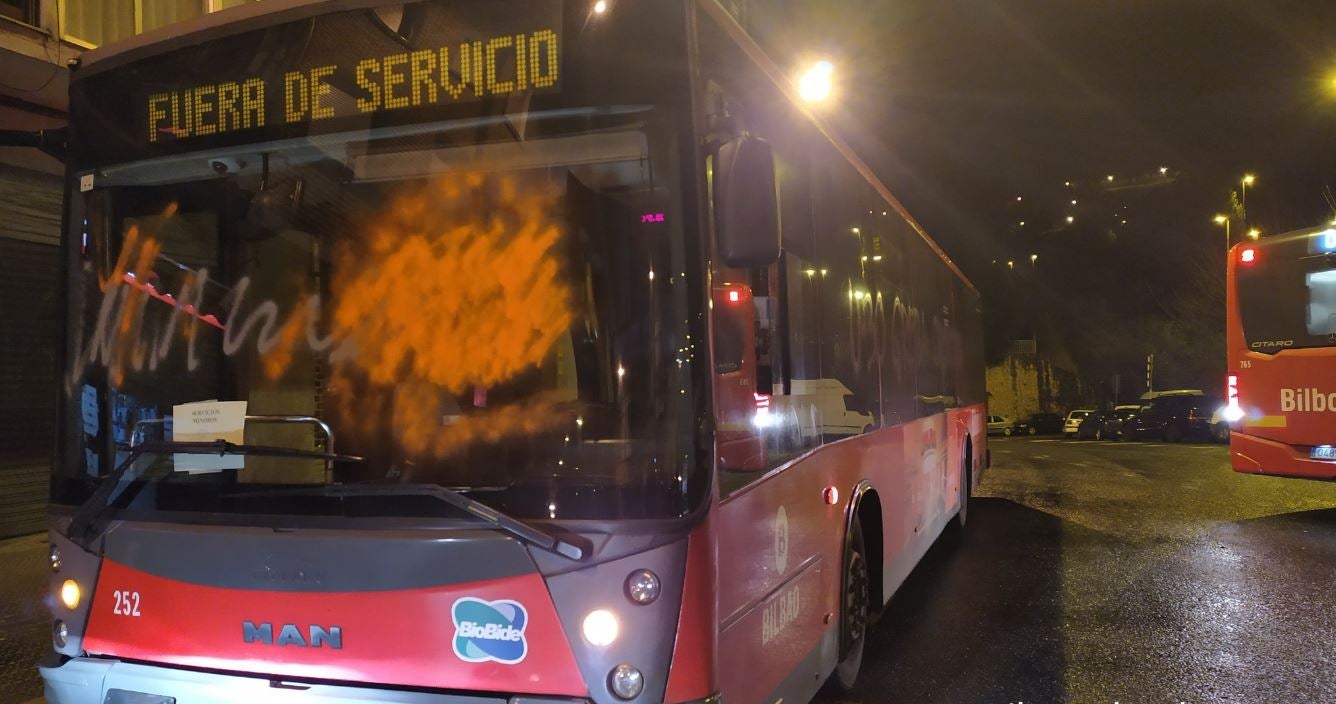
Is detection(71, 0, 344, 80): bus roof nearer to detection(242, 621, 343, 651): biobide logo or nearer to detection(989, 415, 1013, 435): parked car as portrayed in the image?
detection(242, 621, 343, 651): biobide logo

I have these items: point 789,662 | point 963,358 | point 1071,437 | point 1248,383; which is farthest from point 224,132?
point 1071,437

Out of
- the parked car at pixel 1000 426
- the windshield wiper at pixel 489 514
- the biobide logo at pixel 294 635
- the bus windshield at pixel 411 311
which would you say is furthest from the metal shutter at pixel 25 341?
the parked car at pixel 1000 426

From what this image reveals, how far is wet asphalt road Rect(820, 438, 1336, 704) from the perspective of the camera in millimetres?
4770

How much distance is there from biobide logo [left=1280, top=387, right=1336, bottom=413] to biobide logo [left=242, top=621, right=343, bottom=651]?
11635 millimetres

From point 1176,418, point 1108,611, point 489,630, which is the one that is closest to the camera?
point 489,630

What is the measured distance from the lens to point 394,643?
102 inches

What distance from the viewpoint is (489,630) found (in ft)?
8.25

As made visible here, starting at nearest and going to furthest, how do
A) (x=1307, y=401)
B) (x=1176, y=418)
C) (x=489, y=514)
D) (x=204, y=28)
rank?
(x=489, y=514) < (x=204, y=28) < (x=1307, y=401) < (x=1176, y=418)

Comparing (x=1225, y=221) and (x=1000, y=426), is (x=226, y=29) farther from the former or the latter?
(x=1000, y=426)

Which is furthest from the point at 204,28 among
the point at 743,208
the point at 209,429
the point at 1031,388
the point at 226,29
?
the point at 1031,388

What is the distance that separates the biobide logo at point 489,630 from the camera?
2.49m

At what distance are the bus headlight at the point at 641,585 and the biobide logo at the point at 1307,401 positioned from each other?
11.0 metres

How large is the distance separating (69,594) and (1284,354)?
41.0 feet

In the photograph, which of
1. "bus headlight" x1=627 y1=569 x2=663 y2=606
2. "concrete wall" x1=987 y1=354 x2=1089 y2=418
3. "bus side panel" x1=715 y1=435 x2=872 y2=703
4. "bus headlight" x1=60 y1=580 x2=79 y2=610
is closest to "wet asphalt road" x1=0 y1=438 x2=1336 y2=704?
"bus side panel" x1=715 y1=435 x2=872 y2=703
